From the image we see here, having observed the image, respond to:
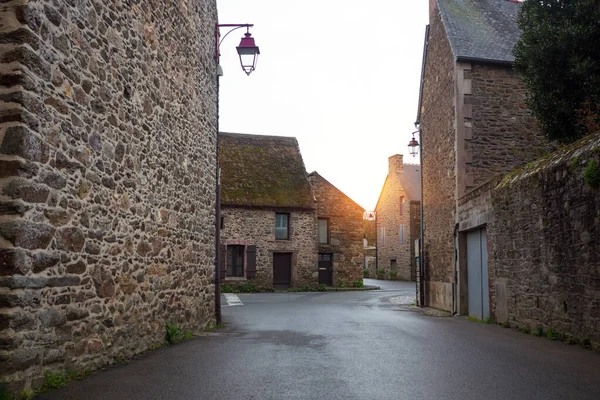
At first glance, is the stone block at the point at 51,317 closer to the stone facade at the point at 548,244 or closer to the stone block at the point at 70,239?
the stone block at the point at 70,239

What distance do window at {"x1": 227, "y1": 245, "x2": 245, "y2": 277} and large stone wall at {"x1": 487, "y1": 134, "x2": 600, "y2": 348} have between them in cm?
1843

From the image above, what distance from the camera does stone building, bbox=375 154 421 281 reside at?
41.8m

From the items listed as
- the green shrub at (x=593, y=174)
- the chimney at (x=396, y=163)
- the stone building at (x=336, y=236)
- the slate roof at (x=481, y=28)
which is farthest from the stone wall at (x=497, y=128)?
the chimney at (x=396, y=163)

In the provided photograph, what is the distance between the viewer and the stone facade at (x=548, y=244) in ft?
25.8

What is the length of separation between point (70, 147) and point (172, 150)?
3204mm

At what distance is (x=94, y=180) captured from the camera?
595 cm

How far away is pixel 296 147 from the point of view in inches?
1308

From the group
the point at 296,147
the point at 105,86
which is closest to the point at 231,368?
the point at 105,86

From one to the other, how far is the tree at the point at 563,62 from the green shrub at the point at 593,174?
3.93 m

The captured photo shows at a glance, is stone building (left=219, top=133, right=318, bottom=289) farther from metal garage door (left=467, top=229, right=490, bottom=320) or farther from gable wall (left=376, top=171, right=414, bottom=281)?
metal garage door (left=467, top=229, right=490, bottom=320)

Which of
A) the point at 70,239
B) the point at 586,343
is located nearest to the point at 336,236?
the point at 586,343

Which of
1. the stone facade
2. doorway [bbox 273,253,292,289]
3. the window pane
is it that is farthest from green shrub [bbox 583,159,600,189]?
doorway [bbox 273,253,292,289]

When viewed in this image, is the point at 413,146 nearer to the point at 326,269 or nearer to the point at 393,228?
the point at 326,269

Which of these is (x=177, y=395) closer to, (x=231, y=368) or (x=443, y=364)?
(x=231, y=368)
